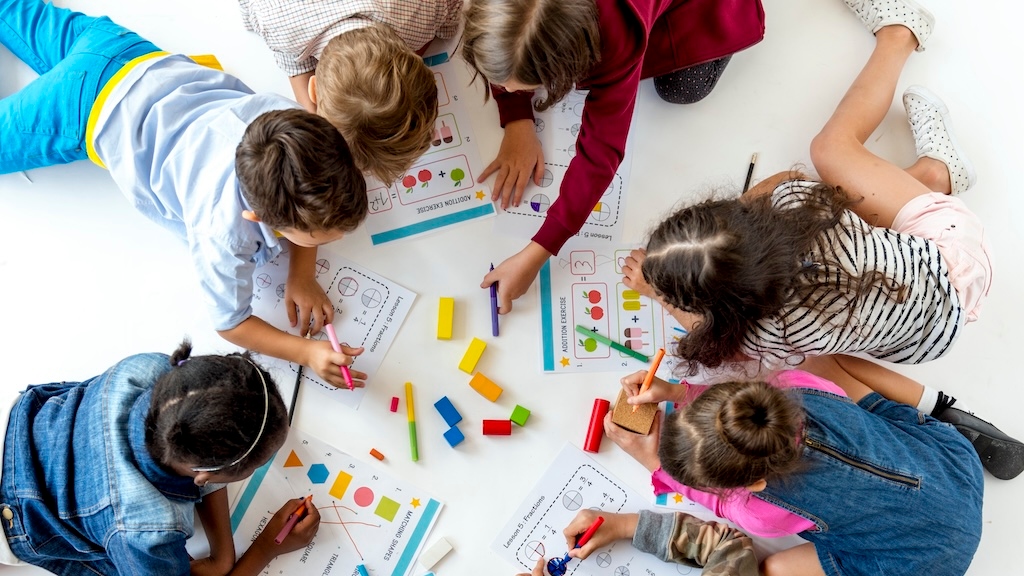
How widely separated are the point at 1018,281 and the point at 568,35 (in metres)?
0.92

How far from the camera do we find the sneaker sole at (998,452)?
3.47 ft

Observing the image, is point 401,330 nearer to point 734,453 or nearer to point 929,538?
point 734,453

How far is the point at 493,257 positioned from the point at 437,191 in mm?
149

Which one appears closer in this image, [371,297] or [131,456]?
[131,456]

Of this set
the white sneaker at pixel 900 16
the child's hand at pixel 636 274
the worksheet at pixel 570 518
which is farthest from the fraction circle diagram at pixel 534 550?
the white sneaker at pixel 900 16

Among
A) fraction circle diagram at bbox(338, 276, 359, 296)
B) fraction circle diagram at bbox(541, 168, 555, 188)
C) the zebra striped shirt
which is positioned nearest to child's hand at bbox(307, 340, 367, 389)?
fraction circle diagram at bbox(338, 276, 359, 296)

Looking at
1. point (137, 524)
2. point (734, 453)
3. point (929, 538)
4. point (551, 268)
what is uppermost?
point (551, 268)

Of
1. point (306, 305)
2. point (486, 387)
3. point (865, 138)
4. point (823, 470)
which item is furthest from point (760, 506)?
point (306, 305)

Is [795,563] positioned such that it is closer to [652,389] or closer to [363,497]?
[652,389]

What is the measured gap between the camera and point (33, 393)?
3.23 ft

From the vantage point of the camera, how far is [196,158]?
94 centimetres

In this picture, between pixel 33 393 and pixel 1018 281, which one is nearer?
pixel 33 393

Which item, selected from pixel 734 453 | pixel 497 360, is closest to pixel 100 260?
pixel 497 360

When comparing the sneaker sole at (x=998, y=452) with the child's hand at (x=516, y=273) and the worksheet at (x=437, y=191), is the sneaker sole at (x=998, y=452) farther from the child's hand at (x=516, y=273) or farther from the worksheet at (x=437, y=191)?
the worksheet at (x=437, y=191)
